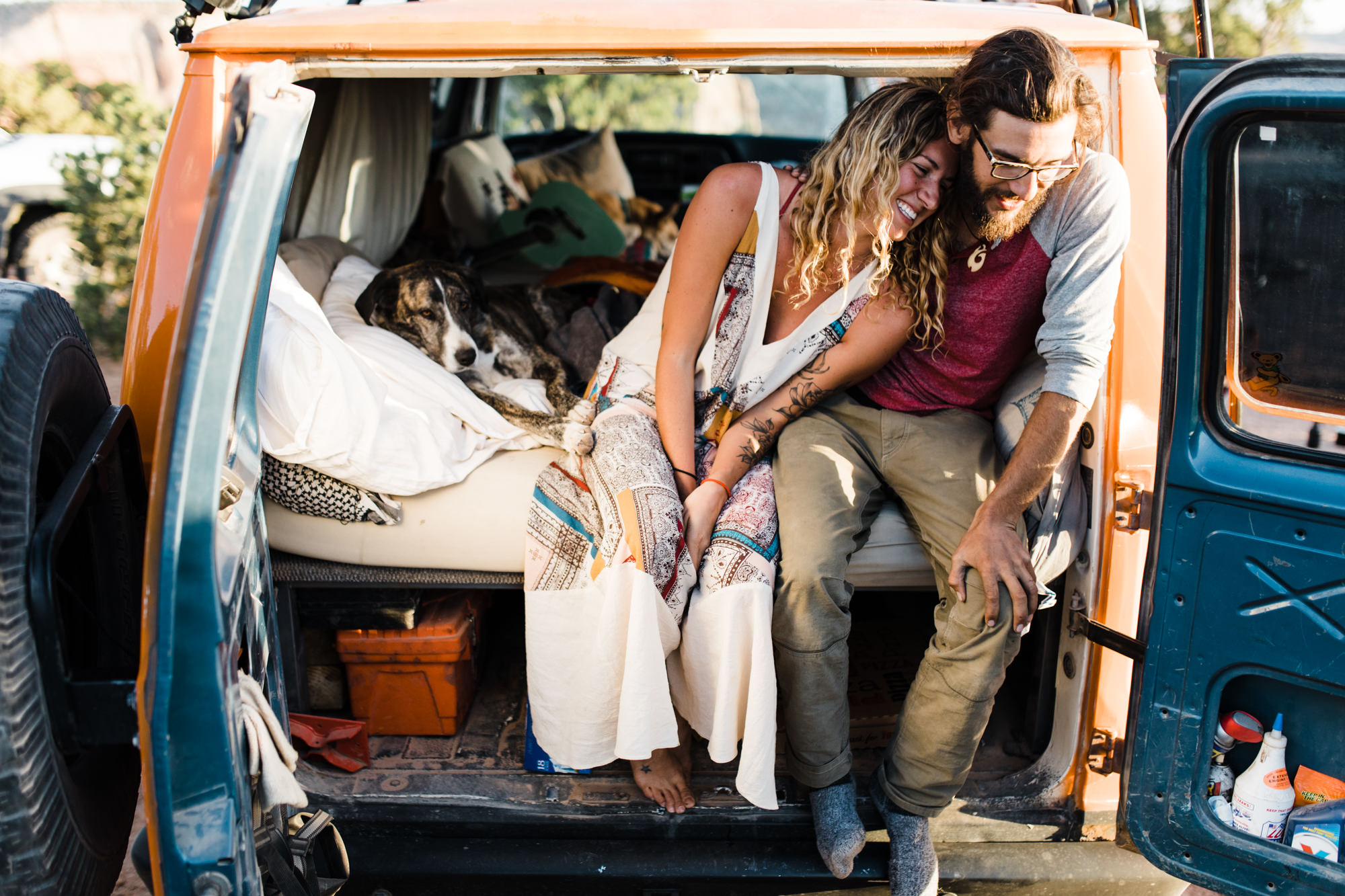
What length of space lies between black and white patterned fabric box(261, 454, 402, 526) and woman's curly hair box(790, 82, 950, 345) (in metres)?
1.19

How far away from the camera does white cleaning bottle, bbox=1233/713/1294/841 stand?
1469mm

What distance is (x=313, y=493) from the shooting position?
2129 millimetres

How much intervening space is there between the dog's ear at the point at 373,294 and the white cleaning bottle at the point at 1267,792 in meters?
2.56

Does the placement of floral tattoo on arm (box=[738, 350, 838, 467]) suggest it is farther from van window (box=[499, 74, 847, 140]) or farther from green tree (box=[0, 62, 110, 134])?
green tree (box=[0, 62, 110, 134])

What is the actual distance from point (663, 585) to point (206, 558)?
94cm

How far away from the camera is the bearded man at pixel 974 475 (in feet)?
5.99

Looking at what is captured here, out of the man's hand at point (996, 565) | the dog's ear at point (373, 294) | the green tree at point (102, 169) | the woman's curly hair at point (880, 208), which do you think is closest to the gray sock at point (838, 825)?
the man's hand at point (996, 565)

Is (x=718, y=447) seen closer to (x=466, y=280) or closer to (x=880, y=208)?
(x=880, y=208)

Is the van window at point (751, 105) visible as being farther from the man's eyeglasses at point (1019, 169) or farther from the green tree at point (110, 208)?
the green tree at point (110, 208)

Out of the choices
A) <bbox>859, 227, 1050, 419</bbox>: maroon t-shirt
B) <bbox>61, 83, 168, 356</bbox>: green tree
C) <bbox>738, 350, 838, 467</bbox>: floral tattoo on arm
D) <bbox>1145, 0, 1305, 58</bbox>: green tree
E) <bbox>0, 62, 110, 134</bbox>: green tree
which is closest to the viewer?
<bbox>859, 227, 1050, 419</bbox>: maroon t-shirt

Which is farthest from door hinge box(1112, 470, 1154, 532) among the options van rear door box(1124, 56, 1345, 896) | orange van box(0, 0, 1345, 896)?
van rear door box(1124, 56, 1345, 896)

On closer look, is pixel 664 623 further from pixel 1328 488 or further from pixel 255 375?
pixel 1328 488

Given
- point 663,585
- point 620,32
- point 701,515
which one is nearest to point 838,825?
point 663,585

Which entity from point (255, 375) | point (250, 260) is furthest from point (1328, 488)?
point (255, 375)
